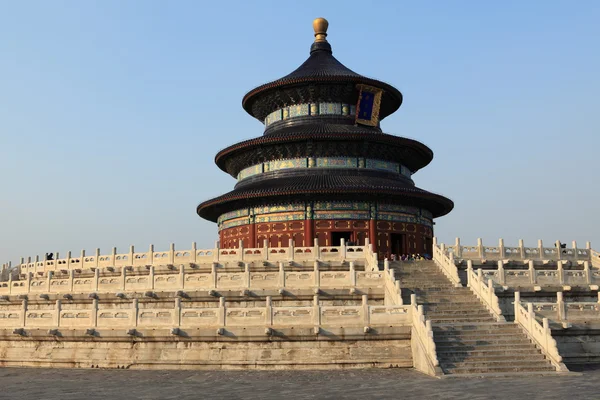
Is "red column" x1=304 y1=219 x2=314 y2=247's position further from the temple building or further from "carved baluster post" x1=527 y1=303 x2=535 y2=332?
"carved baluster post" x1=527 y1=303 x2=535 y2=332

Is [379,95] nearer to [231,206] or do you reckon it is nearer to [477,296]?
[231,206]

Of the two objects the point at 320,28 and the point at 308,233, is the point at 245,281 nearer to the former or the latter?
the point at 308,233

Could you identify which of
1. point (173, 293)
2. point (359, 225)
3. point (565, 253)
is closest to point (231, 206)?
point (359, 225)

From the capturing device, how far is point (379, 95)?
45156 millimetres

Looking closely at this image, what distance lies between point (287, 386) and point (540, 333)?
8.06 meters

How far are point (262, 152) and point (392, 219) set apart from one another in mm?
10069

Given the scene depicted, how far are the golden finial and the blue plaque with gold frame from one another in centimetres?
871

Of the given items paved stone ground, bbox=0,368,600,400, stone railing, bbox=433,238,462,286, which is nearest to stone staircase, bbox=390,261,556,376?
stone railing, bbox=433,238,462,286

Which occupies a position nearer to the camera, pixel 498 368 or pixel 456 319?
pixel 498 368

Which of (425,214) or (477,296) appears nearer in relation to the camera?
(477,296)

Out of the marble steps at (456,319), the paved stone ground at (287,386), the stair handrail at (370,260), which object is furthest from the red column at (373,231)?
the paved stone ground at (287,386)

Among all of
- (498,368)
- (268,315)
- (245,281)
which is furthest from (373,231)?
(498,368)

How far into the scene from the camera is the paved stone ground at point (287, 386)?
1380cm

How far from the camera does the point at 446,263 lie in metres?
26.6
